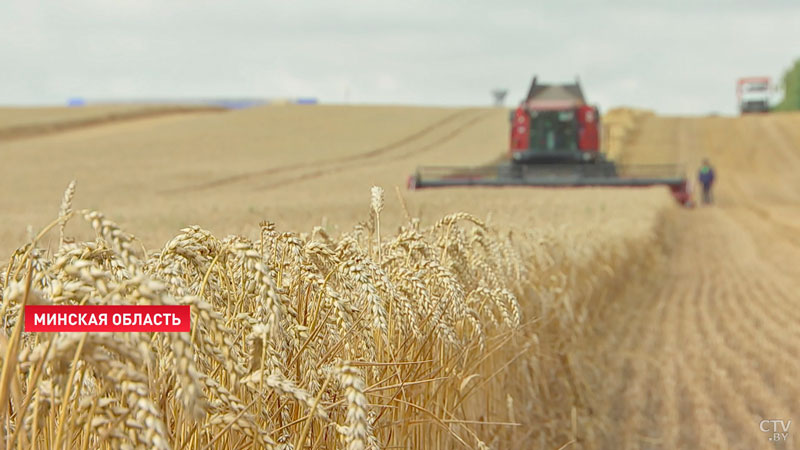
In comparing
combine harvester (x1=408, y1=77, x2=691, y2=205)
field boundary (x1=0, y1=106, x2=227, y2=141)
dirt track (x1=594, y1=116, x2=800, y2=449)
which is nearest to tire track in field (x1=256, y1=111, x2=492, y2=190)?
combine harvester (x1=408, y1=77, x2=691, y2=205)

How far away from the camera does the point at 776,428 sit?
5555mm

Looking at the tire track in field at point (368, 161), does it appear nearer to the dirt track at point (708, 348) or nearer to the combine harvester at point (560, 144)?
the combine harvester at point (560, 144)

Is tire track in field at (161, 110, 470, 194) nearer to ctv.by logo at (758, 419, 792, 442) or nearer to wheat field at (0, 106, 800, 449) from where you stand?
wheat field at (0, 106, 800, 449)

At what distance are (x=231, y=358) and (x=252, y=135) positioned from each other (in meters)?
43.4

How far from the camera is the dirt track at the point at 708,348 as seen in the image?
5633mm

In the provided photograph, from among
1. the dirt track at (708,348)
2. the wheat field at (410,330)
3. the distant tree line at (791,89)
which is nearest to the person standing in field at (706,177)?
the wheat field at (410,330)

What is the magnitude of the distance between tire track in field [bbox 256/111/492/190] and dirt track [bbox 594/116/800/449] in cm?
1393

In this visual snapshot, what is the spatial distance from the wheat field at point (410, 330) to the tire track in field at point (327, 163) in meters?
13.5

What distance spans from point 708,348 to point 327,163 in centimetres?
2895

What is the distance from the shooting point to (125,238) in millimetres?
1391

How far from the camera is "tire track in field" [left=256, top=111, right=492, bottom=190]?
28.3 metres

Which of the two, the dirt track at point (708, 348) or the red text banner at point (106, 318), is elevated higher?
the red text banner at point (106, 318)

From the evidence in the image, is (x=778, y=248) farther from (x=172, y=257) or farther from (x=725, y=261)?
(x=172, y=257)

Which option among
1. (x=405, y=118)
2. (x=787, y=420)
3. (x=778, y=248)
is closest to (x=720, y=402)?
(x=787, y=420)
